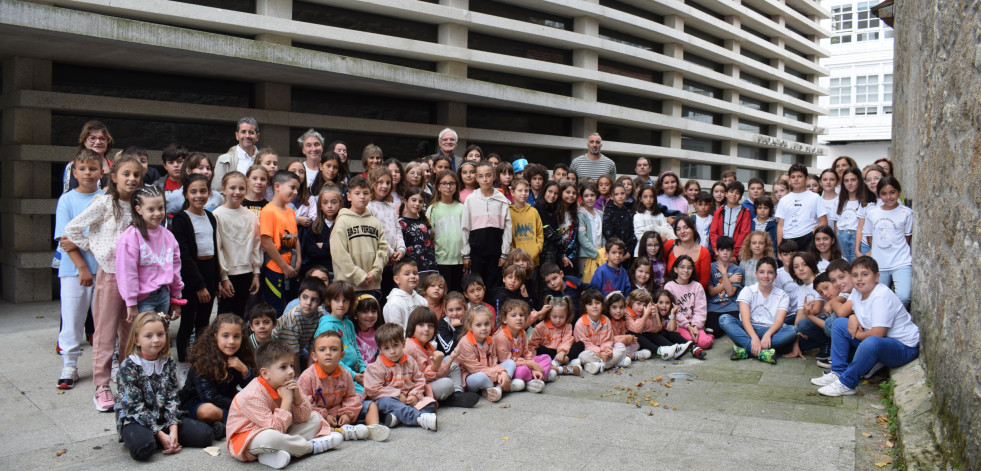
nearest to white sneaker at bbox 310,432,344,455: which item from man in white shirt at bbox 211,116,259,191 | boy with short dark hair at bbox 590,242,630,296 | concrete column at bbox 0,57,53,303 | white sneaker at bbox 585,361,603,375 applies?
white sneaker at bbox 585,361,603,375

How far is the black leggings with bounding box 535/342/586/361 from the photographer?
23.2 feet

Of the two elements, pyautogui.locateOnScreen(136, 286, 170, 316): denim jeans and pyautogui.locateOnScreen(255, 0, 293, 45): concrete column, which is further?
pyautogui.locateOnScreen(255, 0, 293, 45): concrete column

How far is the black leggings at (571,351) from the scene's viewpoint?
23.2 feet

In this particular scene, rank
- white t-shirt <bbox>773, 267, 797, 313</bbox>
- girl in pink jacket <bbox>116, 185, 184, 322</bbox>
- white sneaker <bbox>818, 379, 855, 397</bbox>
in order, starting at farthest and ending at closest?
white t-shirt <bbox>773, 267, 797, 313</bbox> < white sneaker <bbox>818, 379, 855, 397</bbox> < girl in pink jacket <bbox>116, 185, 184, 322</bbox>

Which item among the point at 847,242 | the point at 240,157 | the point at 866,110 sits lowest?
the point at 847,242

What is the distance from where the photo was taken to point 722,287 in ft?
27.9

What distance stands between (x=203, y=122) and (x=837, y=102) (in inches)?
1398

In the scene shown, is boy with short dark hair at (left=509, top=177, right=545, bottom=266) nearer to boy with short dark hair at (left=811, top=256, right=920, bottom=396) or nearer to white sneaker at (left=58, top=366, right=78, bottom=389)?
boy with short dark hair at (left=811, top=256, right=920, bottom=396)

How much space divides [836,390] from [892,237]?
2329 mm

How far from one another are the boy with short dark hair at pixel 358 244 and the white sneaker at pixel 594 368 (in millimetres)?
Answer: 2208

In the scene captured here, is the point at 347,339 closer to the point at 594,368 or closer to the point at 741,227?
the point at 594,368

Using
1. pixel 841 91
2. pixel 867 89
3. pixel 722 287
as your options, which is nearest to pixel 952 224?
pixel 722 287

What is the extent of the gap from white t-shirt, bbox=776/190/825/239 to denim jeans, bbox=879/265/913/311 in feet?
5.32

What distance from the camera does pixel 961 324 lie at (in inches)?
167
